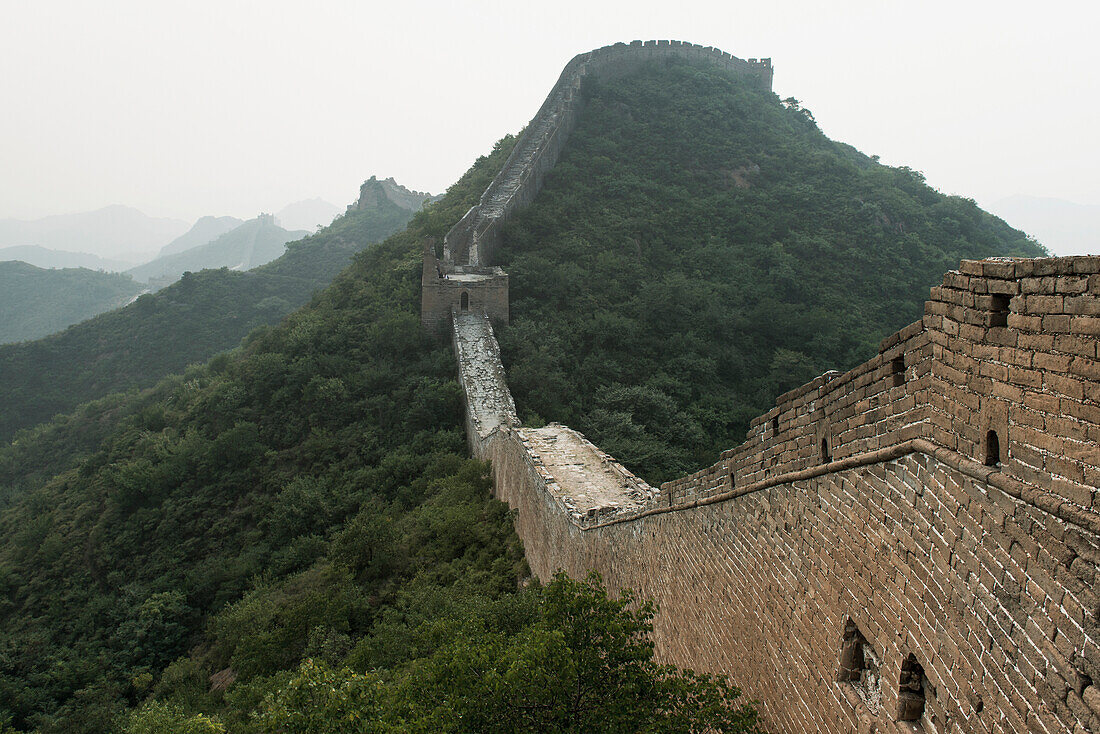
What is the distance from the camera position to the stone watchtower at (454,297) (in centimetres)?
2222

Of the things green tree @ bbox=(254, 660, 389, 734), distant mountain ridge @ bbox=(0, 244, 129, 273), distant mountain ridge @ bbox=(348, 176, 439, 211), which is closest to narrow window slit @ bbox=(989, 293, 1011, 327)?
green tree @ bbox=(254, 660, 389, 734)

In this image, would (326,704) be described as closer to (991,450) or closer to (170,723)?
(170,723)

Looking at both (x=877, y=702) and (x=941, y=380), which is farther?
(x=877, y=702)

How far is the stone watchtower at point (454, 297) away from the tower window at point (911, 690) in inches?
766

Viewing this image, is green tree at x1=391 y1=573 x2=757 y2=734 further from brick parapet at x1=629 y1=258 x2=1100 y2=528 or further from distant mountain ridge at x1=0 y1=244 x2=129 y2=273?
distant mountain ridge at x1=0 y1=244 x2=129 y2=273

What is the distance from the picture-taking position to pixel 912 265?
90.3ft

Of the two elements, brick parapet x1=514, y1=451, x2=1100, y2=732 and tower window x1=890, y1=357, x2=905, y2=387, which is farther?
tower window x1=890, y1=357, x2=905, y2=387

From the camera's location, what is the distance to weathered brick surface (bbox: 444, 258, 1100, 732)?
239 cm

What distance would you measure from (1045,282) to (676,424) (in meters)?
16.2

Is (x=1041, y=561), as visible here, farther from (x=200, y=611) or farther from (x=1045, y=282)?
(x=200, y=611)

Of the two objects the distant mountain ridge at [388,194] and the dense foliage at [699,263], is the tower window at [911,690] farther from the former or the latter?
the distant mountain ridge at [388,194]

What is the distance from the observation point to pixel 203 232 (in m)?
182

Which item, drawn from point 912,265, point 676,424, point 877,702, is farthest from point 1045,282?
point 912,265

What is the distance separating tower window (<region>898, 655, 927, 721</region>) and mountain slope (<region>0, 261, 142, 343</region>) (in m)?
79.0
